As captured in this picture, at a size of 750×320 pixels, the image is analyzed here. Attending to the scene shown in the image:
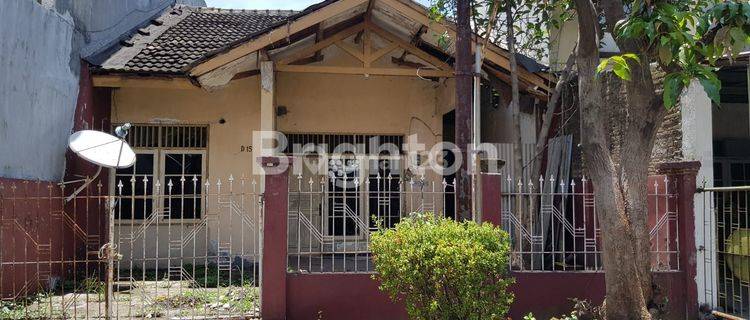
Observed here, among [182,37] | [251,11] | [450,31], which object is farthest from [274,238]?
[251,11]

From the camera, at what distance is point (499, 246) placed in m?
5.59

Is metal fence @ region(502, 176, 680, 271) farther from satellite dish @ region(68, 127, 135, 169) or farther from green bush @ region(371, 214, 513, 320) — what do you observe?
satellite dish @ region(68, 127, 135, 169)

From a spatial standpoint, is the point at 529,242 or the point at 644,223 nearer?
the point at 644,223

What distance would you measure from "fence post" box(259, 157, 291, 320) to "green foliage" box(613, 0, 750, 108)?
3607 mm

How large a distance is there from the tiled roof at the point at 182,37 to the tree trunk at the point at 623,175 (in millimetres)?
4441

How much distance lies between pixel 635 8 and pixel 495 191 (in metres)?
2.63

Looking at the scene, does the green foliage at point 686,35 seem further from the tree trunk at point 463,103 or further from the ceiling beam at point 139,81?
the ceiling beam at point 139,81

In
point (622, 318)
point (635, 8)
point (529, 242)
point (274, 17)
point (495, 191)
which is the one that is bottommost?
point (622, 318)

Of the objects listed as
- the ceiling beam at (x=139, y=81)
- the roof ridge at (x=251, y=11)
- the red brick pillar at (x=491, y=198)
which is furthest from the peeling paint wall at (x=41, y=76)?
the red brick pillar at (x=491, y=198)

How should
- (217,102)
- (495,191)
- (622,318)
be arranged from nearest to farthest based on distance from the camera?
1. (622,318)
2. (495,191)
3. (217,102)

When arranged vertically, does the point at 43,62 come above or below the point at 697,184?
above

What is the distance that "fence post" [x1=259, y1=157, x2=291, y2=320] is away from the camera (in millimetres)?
6469

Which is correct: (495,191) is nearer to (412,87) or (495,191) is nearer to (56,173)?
(412,87)

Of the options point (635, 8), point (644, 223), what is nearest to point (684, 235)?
point (644, 223)
